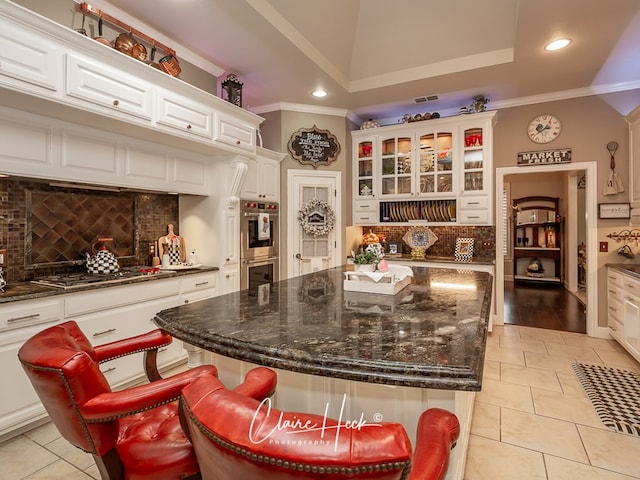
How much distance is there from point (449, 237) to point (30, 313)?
4.64 metres

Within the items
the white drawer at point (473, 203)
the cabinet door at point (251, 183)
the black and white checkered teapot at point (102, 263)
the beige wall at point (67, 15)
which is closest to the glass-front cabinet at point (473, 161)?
the white drawer at point (473, 203)

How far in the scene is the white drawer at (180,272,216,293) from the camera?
10.8 feet

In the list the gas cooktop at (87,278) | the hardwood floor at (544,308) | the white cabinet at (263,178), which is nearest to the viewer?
the gas cooktop at (87,278)

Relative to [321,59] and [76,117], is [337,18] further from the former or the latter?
[76,117]

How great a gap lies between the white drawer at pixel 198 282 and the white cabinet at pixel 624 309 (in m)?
4.06

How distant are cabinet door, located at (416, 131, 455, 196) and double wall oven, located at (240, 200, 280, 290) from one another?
2.03 m

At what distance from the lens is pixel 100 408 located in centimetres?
98

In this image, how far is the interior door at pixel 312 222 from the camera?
470cm

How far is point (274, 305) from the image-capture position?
170 centimetres

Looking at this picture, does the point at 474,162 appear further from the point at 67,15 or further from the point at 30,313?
the point at 30,313

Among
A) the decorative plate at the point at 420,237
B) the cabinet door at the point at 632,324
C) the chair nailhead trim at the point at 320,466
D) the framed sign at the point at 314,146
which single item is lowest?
the cabinet door at the point at 632,324

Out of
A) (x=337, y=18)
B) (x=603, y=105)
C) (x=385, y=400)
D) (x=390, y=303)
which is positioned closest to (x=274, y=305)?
(x=390, y=303)

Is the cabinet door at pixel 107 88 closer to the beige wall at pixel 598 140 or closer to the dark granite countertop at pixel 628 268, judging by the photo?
the beige wall at pixel 598 140

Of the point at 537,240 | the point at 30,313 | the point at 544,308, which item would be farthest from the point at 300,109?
the point at 537,240
